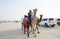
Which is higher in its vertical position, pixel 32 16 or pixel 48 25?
pixel 32 16

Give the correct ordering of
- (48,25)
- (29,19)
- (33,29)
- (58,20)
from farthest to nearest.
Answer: (58,20) → (48,25) → (33,29) → (29,19)

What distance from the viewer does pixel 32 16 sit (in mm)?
12695

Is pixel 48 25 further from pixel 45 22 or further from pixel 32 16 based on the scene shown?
pixel 32 16

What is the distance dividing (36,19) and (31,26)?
0.79m

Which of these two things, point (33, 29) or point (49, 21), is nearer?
point (33, 29)

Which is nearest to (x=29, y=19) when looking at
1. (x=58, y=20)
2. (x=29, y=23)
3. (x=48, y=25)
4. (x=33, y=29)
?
(x=29, y=23)

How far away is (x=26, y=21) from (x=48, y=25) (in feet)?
52.2

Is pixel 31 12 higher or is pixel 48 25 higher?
pixel 31 12

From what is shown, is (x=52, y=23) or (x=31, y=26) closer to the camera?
(x=31, y=26)

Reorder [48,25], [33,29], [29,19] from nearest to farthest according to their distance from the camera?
[29,19] → [33,29] → [48,25]

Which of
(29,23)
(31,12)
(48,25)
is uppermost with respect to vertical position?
(31,12)

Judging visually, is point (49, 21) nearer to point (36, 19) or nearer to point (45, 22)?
point (45, 22)

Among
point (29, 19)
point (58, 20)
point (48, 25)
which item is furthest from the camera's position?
point (58, 20)

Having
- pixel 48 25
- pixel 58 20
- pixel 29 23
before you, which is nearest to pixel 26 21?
pixel 29 23
